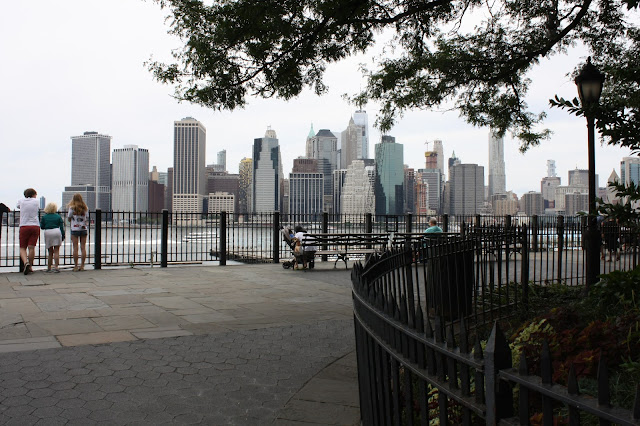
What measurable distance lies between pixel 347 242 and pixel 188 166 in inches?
2523

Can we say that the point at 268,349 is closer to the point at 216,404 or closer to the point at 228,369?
the point at 228,369

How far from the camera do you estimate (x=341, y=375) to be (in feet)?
15.3

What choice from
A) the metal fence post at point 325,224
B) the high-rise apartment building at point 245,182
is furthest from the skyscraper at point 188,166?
the metal fence post at point 325,224

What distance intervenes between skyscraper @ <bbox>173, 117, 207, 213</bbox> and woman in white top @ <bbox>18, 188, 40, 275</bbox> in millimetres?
34679

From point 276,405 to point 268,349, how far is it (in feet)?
5.15

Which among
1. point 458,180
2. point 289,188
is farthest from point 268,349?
point 458,180

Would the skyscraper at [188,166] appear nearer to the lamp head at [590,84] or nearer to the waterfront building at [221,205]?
the waterfront building at [221,205]

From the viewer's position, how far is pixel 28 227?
1176 cm

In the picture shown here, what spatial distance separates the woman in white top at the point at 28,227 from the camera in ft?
38.4

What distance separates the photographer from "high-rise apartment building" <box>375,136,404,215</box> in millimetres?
51594

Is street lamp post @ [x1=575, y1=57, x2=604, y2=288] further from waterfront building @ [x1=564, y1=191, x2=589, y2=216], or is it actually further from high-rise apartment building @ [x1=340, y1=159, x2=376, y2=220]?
high-rise apartment building @ [x1=340, y1=159, x2=376, y2=220]

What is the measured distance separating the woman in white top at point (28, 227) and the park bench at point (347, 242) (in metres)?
6.18

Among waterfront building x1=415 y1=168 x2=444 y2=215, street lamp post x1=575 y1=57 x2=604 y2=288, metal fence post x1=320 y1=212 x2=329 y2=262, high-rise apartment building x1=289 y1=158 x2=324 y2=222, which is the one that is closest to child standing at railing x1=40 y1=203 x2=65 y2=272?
metal fence post x1=320 y1=212 x2=329 y2=262

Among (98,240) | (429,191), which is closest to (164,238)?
(98,240)
